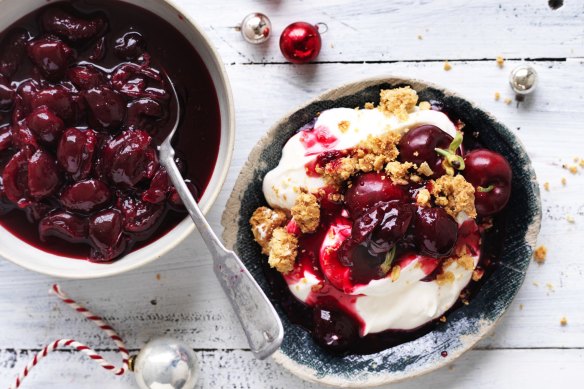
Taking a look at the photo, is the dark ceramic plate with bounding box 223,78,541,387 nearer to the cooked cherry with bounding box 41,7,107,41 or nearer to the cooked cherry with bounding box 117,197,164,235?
the cooked cherry with bounding box 117,197,164,235

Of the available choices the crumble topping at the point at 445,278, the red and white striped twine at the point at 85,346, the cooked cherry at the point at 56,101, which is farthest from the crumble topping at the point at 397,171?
the red and white striped twine at the point at 85,346

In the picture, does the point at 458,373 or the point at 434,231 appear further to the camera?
the point at 458,373

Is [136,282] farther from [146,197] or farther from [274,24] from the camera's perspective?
[274,24]

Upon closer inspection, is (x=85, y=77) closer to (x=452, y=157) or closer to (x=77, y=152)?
(x=77, y=152)

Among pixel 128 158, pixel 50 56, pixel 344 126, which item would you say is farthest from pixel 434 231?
pixel 50 56

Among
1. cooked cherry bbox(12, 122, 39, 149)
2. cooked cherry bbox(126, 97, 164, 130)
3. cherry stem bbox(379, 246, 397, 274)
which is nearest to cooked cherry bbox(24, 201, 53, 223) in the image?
cooked cherry bbox(12, 122, 39, 149)

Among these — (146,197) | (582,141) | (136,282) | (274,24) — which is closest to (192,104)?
(146,197)
